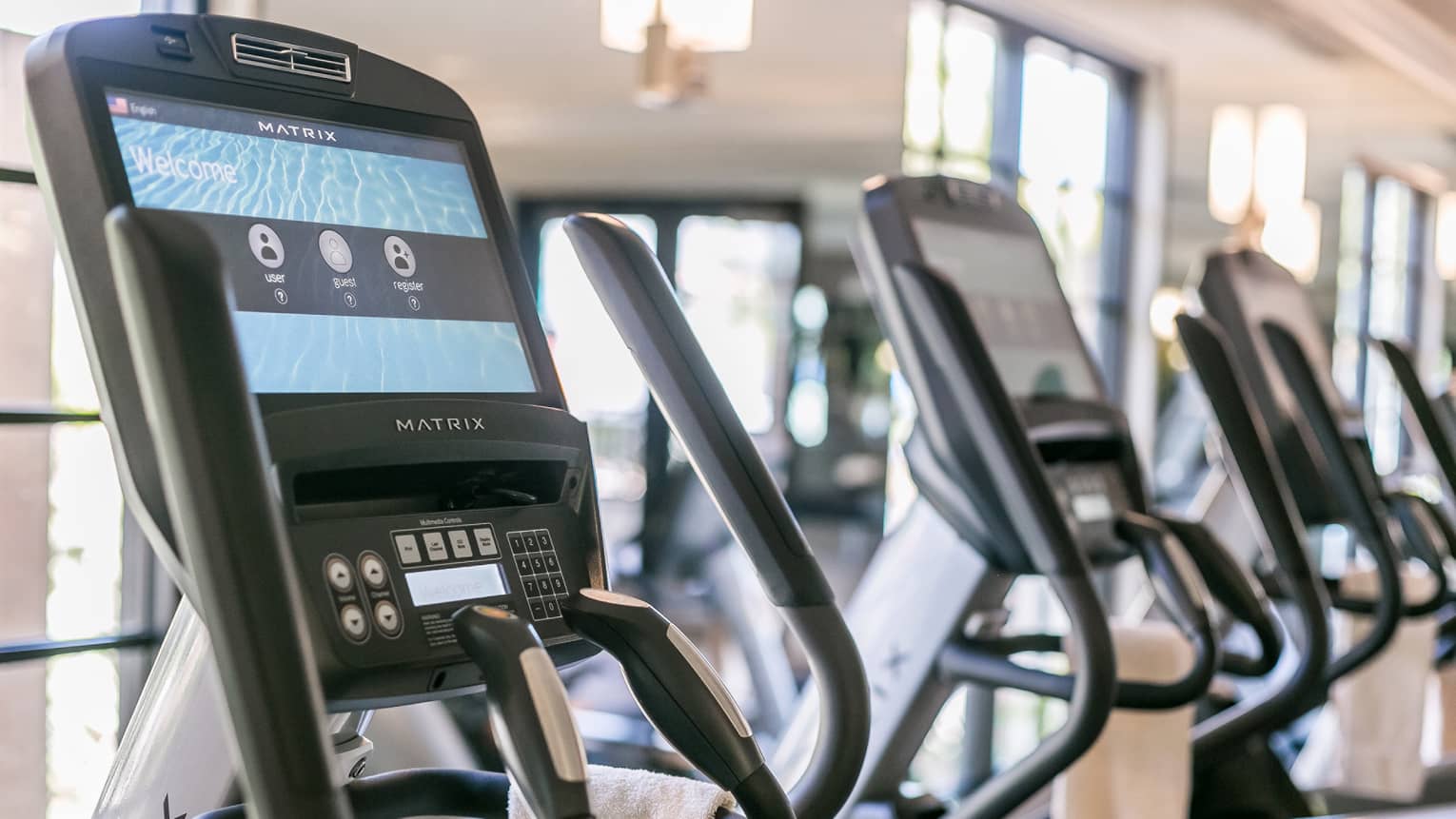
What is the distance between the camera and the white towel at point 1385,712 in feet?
9.69

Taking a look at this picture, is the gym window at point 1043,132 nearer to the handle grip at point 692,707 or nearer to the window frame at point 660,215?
the handle grip at point 692,707

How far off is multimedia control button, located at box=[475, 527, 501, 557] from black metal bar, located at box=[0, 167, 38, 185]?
4.08 feet

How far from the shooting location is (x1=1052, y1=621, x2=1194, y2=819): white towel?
1924 millimetres

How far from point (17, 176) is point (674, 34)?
164 centimetres

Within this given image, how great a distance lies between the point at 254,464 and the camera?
2.27ft

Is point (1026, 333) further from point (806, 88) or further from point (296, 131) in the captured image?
point (806, 88)

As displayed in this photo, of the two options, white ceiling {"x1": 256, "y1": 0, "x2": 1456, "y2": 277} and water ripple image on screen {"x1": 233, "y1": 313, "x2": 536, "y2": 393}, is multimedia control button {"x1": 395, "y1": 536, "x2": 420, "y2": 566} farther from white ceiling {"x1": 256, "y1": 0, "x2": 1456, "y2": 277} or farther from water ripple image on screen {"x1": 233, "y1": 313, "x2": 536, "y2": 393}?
white ceiling {"x1": 256, "y1": 0, "x2": 1456, "y2": 277}

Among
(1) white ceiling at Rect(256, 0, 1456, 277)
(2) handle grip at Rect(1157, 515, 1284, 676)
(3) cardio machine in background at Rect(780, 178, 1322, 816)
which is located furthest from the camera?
(1) white ceiling at Rect(256, 0, 1456, 277)

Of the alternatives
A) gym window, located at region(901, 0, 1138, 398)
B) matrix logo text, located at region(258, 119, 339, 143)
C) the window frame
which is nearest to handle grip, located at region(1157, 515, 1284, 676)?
matrix logo text, located at region(258, 119, 339, 143)

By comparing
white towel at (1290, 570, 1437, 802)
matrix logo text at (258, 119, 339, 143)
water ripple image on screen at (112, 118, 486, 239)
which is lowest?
white towel at (1290, 570, 1437, 802)

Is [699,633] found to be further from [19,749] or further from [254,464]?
[254,464]

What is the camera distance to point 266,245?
99cm

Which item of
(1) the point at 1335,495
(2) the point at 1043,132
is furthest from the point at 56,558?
(2) the point at 1043,132

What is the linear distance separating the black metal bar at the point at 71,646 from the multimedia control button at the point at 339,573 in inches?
52.1
